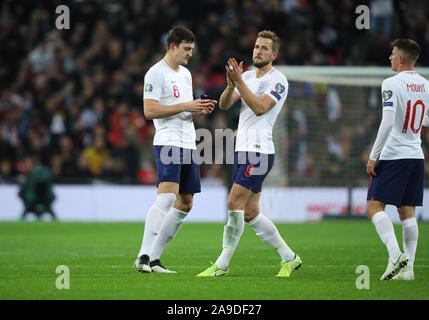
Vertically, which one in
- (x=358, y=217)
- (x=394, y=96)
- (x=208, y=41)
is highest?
(x=208, y=41)

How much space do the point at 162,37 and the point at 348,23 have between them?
5.15 meters

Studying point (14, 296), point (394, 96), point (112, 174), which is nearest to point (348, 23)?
point (112, 174)

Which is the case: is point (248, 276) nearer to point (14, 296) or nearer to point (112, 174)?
point (14, 296)

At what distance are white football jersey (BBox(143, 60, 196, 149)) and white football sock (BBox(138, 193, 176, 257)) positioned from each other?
534mm

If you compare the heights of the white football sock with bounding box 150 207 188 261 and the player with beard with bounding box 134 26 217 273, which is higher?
the player with beard with bounding box 134 26 217 273

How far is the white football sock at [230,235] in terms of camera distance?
7.49 metres

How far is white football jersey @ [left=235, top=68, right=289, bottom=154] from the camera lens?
7.59 meters

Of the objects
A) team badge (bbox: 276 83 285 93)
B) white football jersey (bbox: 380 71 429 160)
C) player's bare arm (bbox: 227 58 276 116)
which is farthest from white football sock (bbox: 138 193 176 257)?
white football jersey (bbox: 380 71 429 160)

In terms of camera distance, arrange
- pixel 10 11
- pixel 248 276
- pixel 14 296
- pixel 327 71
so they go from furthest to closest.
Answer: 1. pixel 10 11
2. pixel 327 71
3. pixel 248 276
4. pixel 14 296

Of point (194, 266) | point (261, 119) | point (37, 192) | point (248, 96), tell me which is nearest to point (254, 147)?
point (261, 119)

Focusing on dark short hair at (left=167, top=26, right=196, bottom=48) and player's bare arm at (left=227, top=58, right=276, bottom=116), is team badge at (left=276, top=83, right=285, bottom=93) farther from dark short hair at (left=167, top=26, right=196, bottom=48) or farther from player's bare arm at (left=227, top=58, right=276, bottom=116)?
dark short hair at (left=167, top=26, right=196, bottom=48)

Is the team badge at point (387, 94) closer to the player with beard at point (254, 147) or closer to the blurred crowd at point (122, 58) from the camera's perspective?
the player with beard at point (254, 147)

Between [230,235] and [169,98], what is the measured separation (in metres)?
1.50
